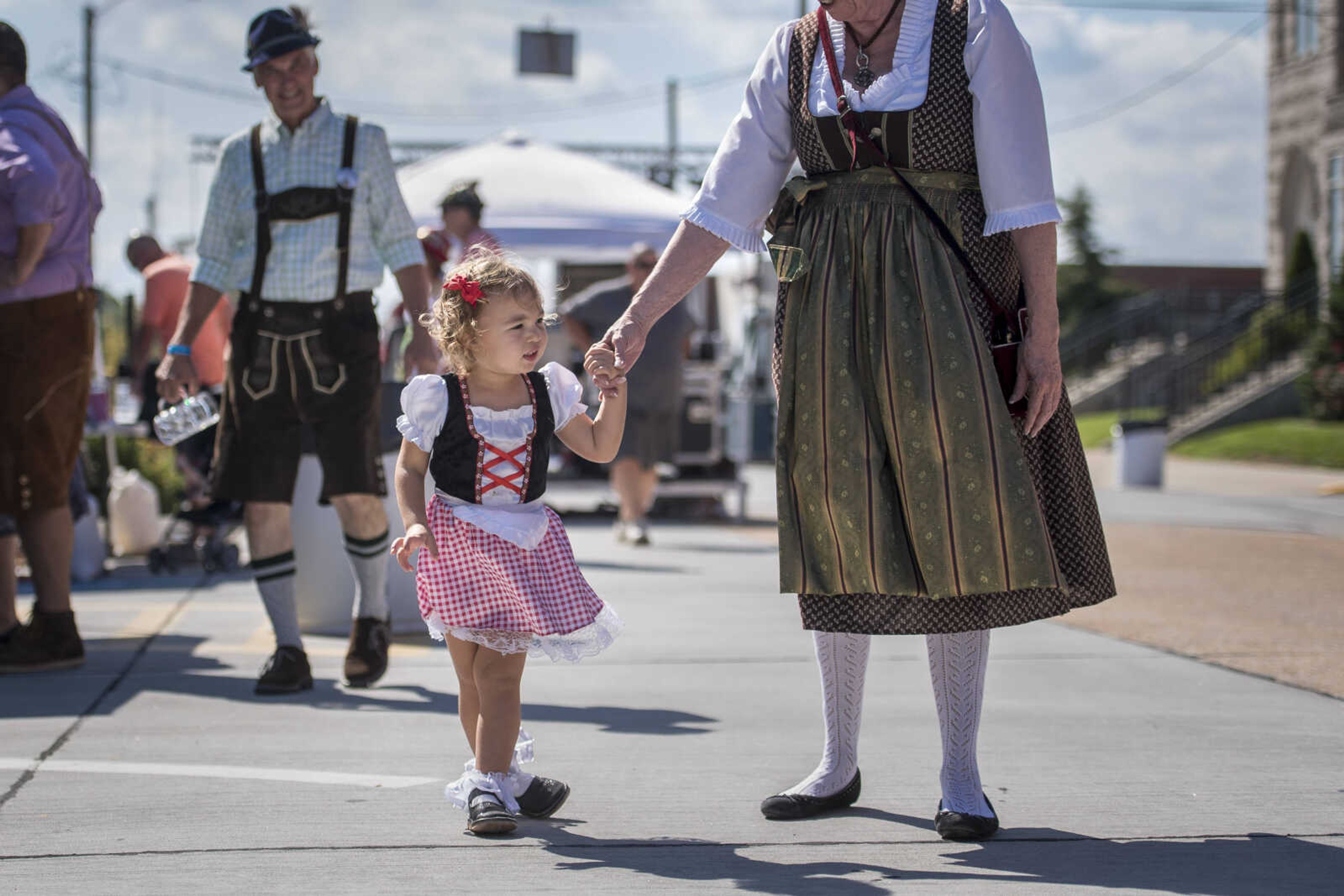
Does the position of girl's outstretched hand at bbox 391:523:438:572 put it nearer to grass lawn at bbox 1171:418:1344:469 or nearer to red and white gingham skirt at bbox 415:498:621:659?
red and white gingham skirt at bbox 415:498:621:659

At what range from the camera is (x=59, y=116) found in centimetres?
568

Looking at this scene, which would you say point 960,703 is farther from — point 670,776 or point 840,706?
point 670,776

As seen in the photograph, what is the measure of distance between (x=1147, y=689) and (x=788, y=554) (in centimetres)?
216

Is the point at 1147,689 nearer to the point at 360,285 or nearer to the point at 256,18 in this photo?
the point at 360,285

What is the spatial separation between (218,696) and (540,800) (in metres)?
1.87

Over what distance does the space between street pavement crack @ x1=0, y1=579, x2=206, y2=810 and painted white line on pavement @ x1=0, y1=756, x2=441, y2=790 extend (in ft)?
0.15

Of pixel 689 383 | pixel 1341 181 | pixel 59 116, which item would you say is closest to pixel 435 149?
pixel 1341 181

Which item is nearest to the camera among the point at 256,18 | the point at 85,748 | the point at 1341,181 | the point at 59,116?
the point at 85,748

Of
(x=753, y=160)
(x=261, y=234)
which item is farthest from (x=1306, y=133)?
(x=753, y=160)

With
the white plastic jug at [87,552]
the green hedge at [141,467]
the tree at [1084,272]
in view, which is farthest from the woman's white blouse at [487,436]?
the tree at [1084,272]

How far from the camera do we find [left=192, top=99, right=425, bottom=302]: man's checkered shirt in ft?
16.7

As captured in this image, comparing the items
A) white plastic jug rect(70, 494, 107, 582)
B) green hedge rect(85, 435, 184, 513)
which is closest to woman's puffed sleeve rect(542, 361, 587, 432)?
white plastic jug rect(70, 494, 107, 582)

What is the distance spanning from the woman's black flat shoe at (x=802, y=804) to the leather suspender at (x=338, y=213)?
2324 mm

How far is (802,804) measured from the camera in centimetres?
358
